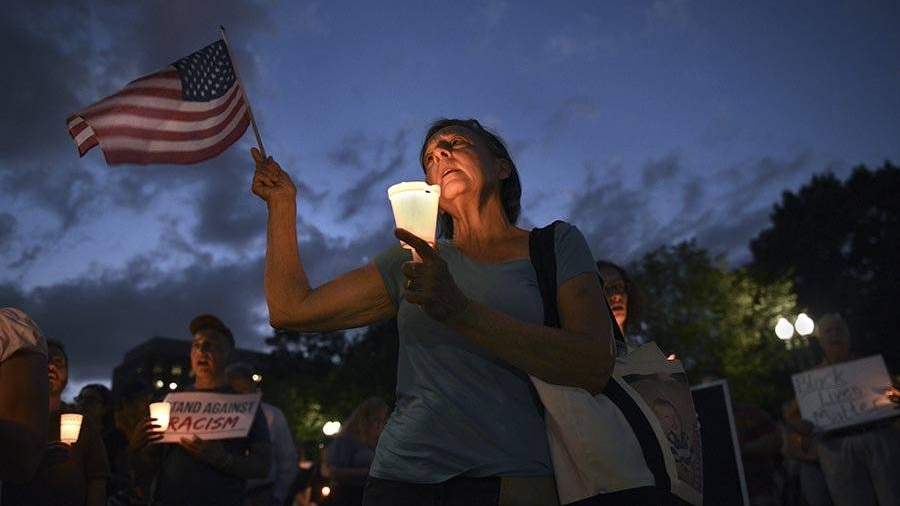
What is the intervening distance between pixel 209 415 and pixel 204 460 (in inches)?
13.5

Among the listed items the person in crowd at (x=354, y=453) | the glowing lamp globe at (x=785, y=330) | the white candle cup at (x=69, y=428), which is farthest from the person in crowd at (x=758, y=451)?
the glowing lamp globe at (x=785, y=330)

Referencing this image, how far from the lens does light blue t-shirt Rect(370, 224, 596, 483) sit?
2051 millimetres

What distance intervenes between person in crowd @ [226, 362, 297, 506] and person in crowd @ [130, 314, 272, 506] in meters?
1.67

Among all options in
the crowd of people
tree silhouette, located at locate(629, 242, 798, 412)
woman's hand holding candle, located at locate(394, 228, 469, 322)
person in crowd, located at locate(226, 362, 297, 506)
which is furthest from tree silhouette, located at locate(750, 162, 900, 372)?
woman's hand holding candle, located at locate(394, 228, 469, 322)

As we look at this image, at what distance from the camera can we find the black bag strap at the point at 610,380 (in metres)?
2.07

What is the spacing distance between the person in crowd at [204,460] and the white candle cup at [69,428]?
0.41m

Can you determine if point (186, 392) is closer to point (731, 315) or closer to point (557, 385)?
point (557, 385)

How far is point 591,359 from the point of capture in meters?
2.07

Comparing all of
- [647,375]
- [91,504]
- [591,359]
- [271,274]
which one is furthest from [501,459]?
[91,504]

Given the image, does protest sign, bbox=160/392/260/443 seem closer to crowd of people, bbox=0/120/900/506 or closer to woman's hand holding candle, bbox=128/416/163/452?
woman's hand holding candle, bbox=128/416/163/452

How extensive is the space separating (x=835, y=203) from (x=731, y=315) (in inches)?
664

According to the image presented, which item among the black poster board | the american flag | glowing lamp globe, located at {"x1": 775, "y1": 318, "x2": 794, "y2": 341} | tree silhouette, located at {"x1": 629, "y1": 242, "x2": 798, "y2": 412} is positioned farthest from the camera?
tree silhouette, located at {"x1": 629, "y1": 242, "x2": 798, "y2": 412}

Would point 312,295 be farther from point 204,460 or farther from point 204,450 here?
point 204,460

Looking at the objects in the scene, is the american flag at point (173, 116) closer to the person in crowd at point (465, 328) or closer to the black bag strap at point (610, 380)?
the person in crowd at point (465, 328)
